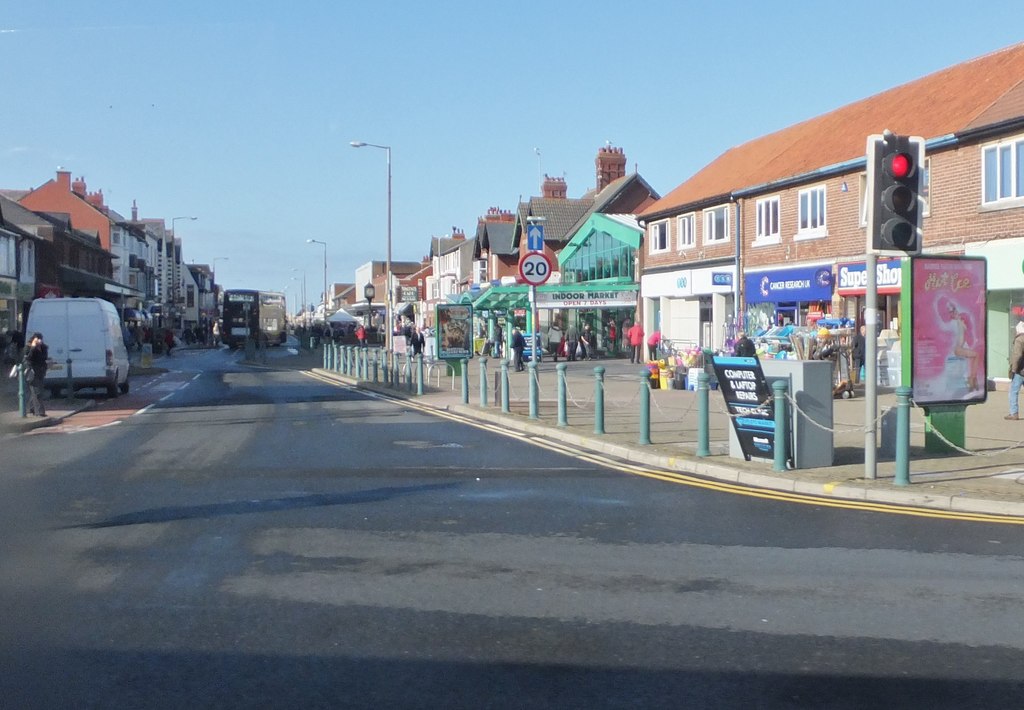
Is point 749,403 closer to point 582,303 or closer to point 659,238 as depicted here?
point 659,238

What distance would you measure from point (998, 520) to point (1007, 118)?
15.5 metres

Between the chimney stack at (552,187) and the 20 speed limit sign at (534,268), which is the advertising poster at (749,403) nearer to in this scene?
the 20 speed limit sign at (534,268)

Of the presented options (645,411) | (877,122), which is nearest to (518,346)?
(877,122)

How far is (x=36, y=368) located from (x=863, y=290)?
19.2 meters

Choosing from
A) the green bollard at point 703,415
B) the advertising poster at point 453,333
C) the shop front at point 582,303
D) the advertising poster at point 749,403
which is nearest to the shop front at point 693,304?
the shop front at point 582,303

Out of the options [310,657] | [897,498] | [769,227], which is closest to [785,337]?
[769,227]

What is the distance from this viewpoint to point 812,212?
29.8 metres

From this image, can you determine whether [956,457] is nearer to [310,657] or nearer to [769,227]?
[310,657]

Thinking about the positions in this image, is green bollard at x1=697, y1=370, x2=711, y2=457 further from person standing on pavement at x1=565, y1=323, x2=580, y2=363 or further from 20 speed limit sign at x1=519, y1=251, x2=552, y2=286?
person standing on pavement at x1=565, y1=323, x2=580, y2=363

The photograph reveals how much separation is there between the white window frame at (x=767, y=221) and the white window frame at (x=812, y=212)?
1161 millimetres

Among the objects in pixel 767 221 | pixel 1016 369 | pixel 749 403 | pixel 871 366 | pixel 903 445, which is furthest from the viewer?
pixel 767 221

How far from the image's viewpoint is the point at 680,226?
3891cm

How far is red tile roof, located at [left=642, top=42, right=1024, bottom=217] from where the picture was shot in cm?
2452

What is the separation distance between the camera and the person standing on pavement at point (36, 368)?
20.0 metres
